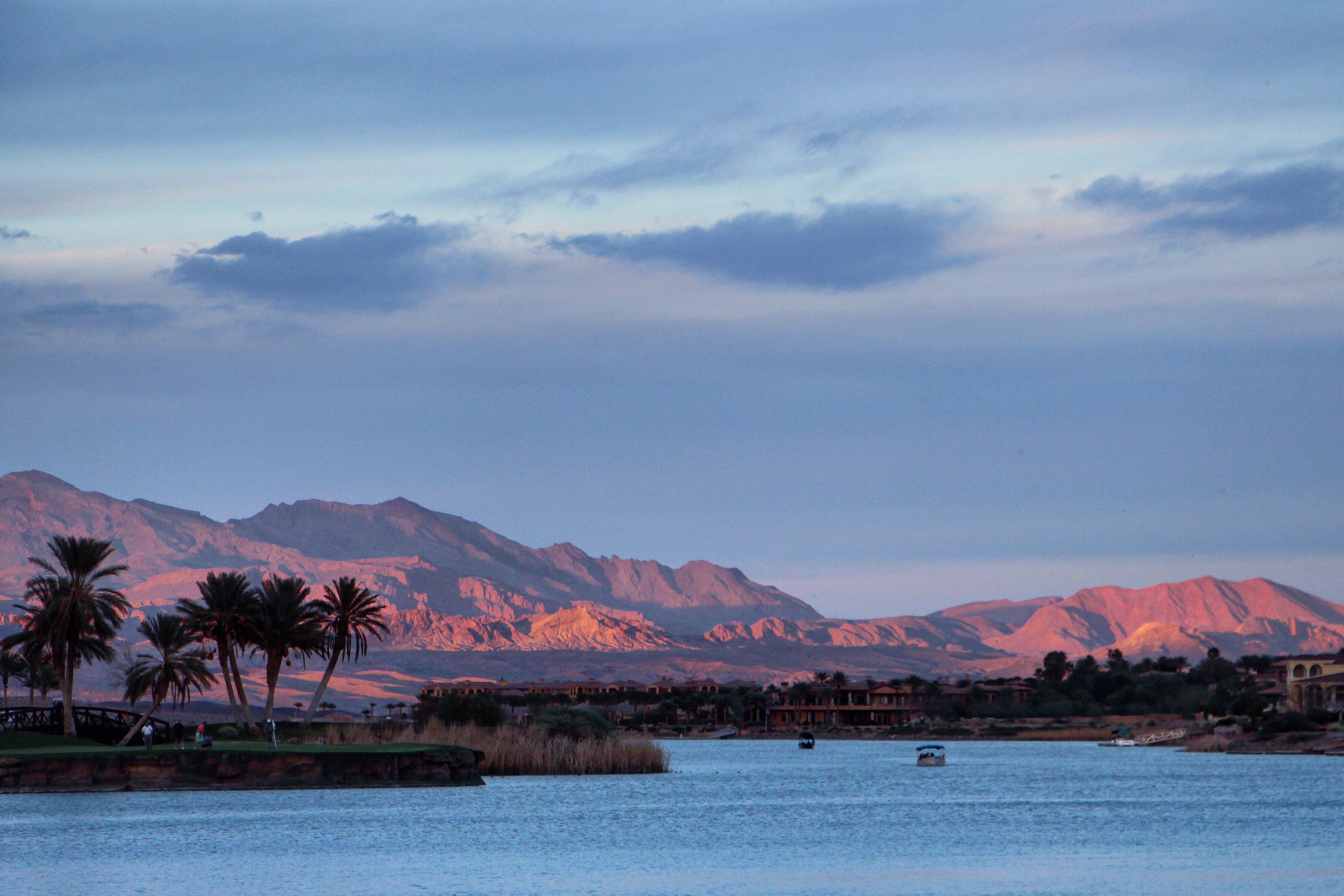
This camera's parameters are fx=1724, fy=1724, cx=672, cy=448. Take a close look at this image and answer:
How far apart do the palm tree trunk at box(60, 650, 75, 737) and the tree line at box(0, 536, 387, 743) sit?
7 centimetres

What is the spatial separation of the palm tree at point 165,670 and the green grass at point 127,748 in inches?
102

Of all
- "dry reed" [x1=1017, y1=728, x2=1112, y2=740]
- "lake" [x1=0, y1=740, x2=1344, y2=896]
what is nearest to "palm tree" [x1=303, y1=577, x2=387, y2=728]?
"lake" [x1=0, y1=740, x2=1344, y2=896]

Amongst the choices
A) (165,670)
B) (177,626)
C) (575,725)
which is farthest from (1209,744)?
(165,670)

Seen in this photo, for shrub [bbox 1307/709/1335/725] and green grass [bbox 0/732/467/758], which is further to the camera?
shrub [bbox 1307/709/1335/725]

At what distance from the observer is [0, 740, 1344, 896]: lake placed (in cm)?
5050

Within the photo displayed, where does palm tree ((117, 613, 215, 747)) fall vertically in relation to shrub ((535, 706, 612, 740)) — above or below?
above

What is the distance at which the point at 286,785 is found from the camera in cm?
7950

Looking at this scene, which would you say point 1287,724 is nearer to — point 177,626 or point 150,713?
point 177,626

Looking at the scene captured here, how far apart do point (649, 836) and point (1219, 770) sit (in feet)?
199

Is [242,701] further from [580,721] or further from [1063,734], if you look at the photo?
[1063,734]

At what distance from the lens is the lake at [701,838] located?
5050 centimetres

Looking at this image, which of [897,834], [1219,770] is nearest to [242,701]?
[897,834]

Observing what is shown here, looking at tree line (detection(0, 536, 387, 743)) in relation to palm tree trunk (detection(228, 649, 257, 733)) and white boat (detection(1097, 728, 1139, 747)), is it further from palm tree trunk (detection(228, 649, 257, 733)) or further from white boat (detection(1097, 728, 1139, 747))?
white boat (detection(1097, 728, 1139, 747))

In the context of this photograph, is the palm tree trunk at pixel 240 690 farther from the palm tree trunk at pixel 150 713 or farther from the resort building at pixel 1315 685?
the resort building at pixel 1315 685
